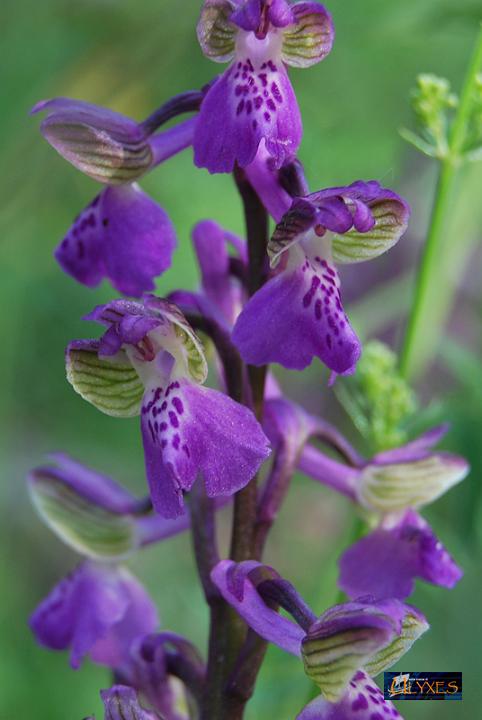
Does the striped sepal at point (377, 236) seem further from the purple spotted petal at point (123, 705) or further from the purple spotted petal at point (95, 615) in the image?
the purple spotted petal at point (95, 615)

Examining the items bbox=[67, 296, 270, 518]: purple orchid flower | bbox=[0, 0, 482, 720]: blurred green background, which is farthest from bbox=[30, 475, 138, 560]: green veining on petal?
bbox=[0, 0, 482, 720]: blurred green background

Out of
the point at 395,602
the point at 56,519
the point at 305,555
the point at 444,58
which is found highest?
the point at 444,58

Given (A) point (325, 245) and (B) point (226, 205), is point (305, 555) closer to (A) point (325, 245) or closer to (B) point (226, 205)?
(B) point (226, 205)

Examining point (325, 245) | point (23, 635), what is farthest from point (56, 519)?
point (23, 635)

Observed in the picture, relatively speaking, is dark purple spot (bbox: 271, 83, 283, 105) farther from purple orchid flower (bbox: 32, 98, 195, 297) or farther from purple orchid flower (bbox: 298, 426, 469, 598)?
purple orchid flower (bbox: 298, 426, 469, 598)

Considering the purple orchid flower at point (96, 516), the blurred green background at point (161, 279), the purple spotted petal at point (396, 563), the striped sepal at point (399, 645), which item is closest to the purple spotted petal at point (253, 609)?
the striped sepal at point (399, 645)
